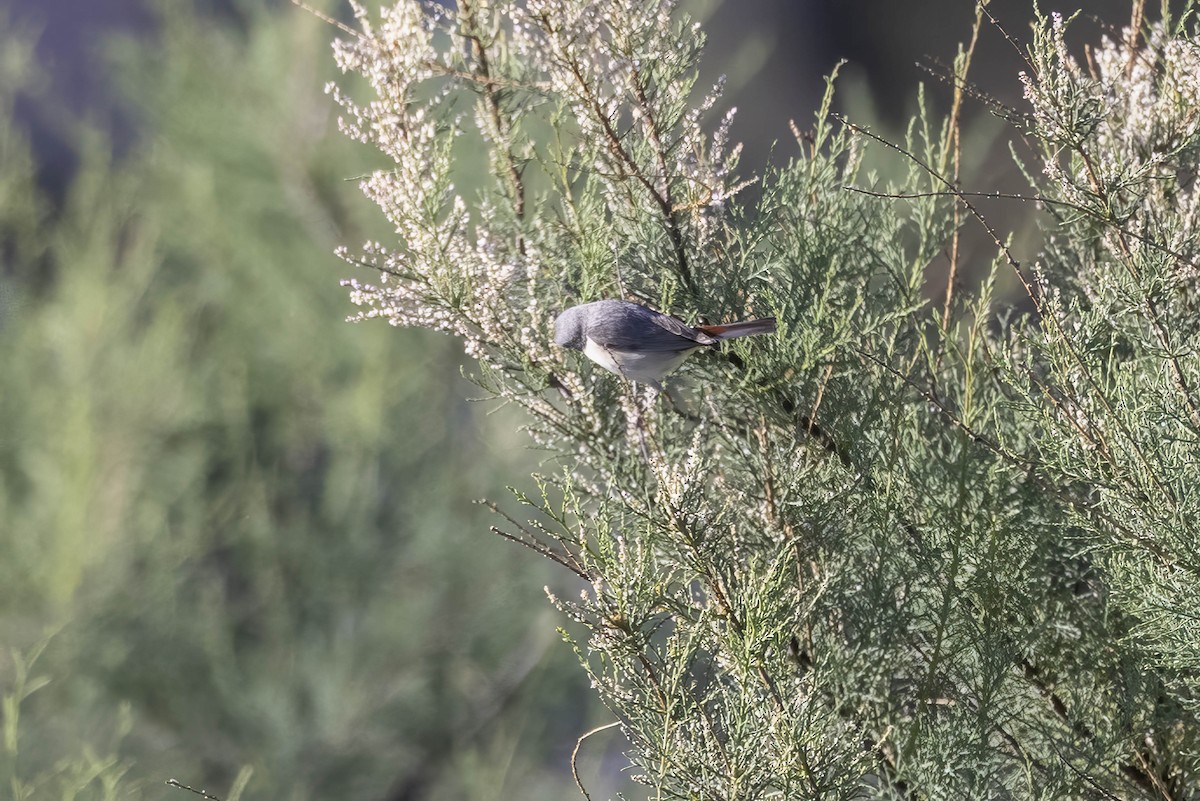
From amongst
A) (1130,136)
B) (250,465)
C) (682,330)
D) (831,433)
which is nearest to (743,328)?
(682,330)

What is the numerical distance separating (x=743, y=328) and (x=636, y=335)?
0.11m

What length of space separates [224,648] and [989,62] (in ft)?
14.3

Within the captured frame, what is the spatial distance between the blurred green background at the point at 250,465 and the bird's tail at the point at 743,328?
2869mm

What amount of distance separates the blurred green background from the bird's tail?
2.87 metres

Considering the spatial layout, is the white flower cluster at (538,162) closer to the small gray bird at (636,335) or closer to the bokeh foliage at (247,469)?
the small gray bird at (636,335)

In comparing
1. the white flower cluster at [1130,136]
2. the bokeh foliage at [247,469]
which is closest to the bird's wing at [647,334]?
the white flower cluster at [1130,136]

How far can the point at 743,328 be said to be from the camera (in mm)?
1104

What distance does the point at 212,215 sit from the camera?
4.51 metres

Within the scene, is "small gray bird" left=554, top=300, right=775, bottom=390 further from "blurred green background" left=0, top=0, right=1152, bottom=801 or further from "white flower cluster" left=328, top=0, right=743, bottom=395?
"blurred green background" left=0, top=0, right=1152, bottom=801

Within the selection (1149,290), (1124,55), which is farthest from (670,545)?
(1124,55)

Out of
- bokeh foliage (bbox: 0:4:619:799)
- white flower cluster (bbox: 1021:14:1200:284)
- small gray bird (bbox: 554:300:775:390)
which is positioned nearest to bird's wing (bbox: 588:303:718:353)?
small gray bird (bbox: 554:300:775:390)

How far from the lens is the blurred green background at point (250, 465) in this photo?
12.2ft

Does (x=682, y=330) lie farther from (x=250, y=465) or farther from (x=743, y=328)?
(x=250, y=465)

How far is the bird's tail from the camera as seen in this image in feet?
3.61
